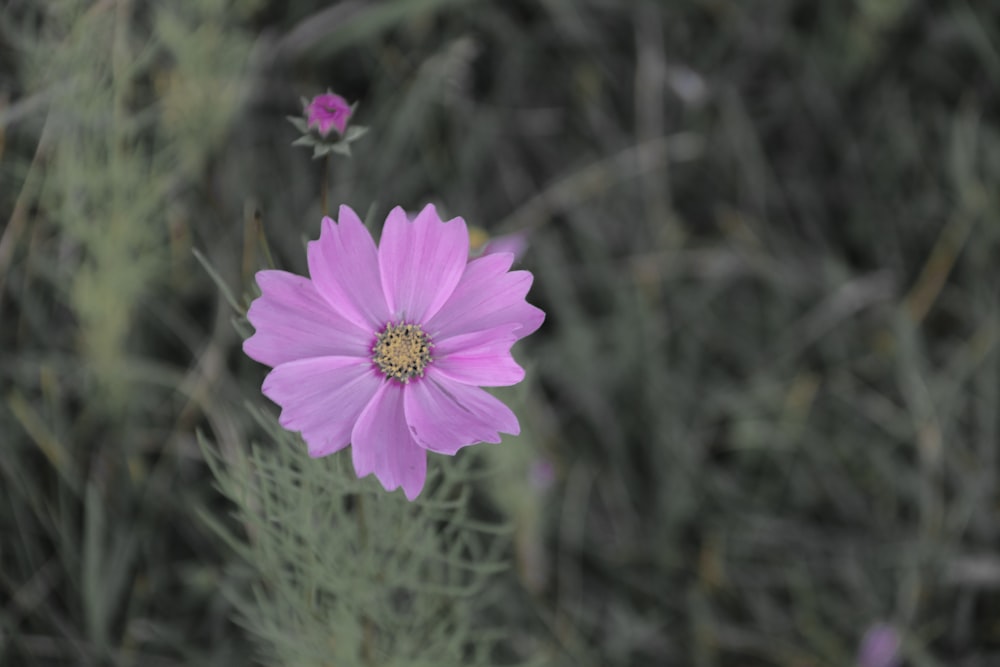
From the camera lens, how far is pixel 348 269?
1.82 ft

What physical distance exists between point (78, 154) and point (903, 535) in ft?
3.36

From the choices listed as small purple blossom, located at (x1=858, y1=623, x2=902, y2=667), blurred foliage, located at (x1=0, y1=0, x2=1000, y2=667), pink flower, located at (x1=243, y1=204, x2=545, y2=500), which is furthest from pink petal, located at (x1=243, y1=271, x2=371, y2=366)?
small purple blossom, located at (x1=858, y1=623, x2=902, y2=667)

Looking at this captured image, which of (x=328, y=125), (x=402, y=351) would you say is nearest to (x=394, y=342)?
(x=402, y=351)

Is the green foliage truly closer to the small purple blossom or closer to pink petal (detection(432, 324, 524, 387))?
pink petal (detection(432, 324, 524, 387))

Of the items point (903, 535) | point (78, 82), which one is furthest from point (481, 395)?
point (903, 535)

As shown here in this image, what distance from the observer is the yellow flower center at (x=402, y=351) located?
59cm

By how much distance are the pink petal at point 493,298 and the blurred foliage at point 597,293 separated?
0.38 meters

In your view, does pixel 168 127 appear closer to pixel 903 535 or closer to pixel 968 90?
pixel 903 535

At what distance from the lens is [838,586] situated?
1157mm

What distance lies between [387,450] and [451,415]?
0.14 feet

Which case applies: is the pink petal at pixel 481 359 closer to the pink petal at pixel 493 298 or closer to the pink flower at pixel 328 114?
the pink petal at pixel 493 298

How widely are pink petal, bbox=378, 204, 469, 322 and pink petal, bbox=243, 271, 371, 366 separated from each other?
0.14 ft

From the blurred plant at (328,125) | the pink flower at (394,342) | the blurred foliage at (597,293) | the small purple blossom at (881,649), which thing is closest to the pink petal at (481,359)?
the pink flower at (394,342)

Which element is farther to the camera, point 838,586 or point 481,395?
point 838,586
